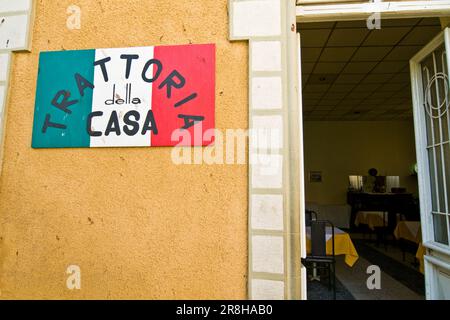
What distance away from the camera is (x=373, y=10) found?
1587 mm

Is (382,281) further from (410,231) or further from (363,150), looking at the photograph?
(363,150)

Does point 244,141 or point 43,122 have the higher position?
point 43,122

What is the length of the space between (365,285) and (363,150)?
5160mm

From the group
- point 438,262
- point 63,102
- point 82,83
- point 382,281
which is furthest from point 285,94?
point 382,281

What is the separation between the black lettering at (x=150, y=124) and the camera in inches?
61.1

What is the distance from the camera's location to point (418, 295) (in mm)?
2891

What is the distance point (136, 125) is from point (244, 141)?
2.13 ft

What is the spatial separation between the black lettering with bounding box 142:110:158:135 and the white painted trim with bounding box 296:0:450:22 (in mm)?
1081

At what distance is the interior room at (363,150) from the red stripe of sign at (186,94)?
2.09 meters

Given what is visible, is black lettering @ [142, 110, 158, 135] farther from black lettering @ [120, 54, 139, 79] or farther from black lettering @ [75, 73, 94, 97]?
black lettering @ [75, 73, 94, 97]

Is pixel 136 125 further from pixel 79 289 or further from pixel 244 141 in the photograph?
pixel 79 289

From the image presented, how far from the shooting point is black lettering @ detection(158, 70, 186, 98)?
5.16 ft

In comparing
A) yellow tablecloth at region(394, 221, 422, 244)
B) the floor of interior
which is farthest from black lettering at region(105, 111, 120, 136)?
yellow tablecloth at region(394, 221, 422, 244)

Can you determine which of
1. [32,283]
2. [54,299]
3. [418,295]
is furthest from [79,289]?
[418,295]
